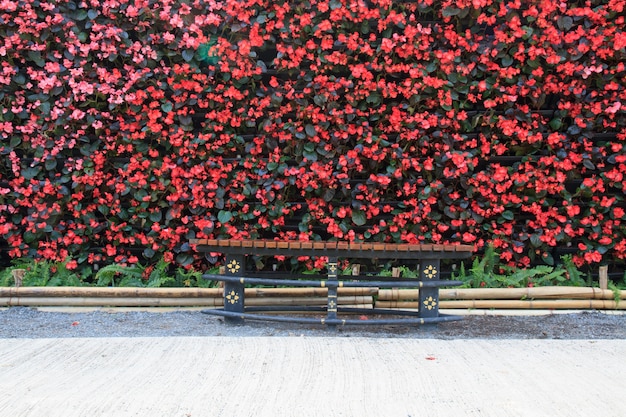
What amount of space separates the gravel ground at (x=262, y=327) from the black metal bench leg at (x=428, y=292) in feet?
0.42

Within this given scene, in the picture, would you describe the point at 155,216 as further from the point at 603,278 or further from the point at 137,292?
the point at 603,278

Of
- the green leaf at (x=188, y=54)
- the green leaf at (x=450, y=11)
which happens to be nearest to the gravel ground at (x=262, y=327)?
the green leaf at (x=188, y=54)

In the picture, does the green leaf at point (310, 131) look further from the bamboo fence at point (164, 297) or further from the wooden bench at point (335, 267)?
the wooden bench at point (335, 267)

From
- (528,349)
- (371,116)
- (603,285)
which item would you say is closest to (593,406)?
(528,349)

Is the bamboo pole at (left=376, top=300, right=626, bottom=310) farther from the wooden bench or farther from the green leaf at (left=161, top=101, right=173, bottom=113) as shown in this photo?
the green leaf at (left=161, top=101, right=173, bottom=113)

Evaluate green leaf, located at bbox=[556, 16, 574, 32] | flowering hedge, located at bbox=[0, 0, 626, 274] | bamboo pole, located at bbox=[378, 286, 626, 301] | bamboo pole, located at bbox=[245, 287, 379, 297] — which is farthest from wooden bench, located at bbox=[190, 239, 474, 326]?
green leaf, located at bbox=[556, 16, 574, 32]

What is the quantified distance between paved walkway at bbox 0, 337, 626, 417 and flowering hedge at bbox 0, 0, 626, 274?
1.69 m

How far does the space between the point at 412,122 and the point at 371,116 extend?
0.32 meters

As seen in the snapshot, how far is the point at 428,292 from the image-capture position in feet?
14.0

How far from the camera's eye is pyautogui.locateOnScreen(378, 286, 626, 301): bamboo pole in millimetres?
5020

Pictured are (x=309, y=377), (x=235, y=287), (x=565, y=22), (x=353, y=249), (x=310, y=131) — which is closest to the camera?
(x=309, y=377)

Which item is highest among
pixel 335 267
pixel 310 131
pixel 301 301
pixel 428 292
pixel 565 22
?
pixel 565 22

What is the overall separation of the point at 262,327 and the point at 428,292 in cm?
106

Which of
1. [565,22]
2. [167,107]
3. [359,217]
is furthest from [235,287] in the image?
[565,22]
